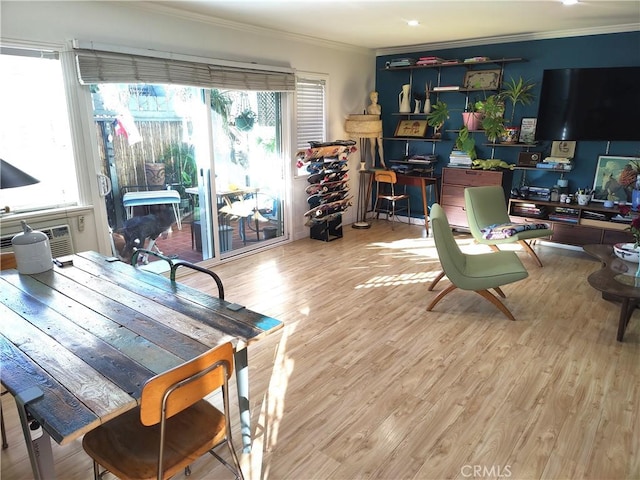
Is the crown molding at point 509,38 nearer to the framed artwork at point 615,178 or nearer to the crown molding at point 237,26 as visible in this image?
the crown molding at point 237,26

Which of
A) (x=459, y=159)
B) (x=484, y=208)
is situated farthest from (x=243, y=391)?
(x=459, y=159)

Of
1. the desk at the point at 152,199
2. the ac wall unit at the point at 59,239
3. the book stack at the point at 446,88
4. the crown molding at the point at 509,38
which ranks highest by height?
the crown molding at the point at 509,38

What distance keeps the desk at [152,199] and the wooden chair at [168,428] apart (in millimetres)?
2613

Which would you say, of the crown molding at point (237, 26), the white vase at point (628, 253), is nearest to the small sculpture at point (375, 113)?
the crown molding at point (237, 26)

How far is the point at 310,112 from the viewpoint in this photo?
18.0 feet

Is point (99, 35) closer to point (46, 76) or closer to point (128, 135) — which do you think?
point (46, 76)

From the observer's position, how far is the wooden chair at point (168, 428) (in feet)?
4.34

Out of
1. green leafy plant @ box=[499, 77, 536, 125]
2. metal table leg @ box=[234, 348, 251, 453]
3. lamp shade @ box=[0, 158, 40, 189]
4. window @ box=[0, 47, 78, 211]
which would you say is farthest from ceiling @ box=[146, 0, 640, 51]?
metal table leg @ box=[234, 348, 251, 453]

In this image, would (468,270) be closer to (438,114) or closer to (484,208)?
(484,208)

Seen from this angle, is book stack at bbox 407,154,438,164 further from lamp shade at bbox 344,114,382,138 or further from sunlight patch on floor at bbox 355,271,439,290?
sunlight patch on floor at bbox 355,271,439,290

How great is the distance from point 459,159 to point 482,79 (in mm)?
1022

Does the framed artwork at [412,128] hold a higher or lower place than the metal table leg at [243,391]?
higher

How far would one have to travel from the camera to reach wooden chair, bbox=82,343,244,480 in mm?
1324

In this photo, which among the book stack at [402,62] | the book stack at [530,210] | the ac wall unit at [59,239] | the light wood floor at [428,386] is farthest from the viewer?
the book stack at [402,62]
